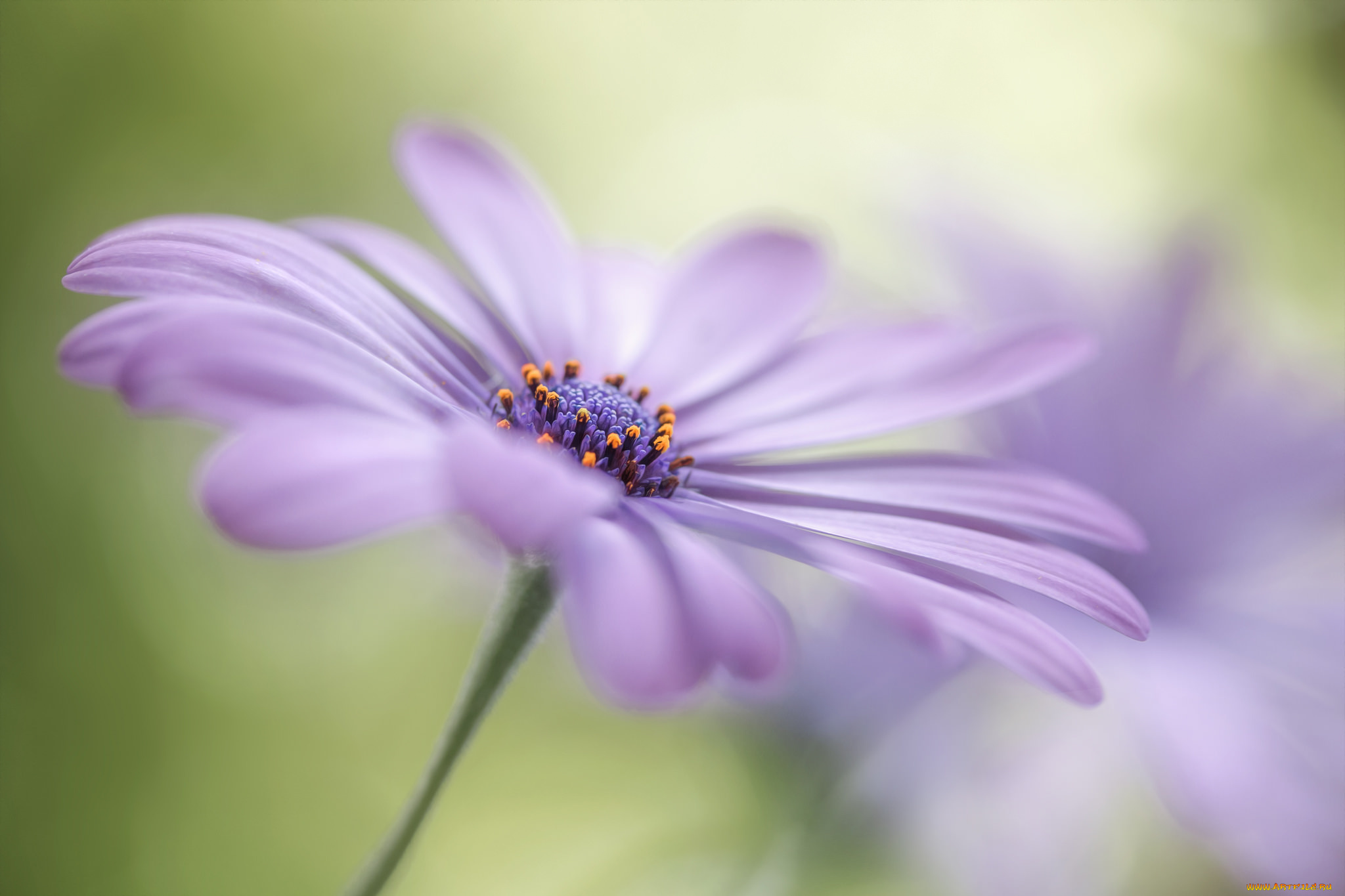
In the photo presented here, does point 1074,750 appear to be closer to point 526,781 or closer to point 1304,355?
point 1304,355

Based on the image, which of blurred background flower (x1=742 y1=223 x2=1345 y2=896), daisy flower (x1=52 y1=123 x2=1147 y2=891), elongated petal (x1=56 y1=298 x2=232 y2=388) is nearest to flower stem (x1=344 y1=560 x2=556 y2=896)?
daisy flower (x1=52 y1=123 x2=1147 y2=891)

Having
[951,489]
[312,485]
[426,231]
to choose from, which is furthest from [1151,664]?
[426,231]

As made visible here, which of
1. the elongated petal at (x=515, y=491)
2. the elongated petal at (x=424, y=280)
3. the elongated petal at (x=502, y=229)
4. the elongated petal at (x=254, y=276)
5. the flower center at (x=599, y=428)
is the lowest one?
the elongated petal at (x=515, y=491)

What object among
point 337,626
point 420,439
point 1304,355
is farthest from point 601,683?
point 337,626

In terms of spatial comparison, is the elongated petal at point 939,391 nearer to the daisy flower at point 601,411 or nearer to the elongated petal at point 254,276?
the daisy flower at point 601,411

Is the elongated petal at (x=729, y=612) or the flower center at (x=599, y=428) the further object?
the flower center at (x=599, y=428)

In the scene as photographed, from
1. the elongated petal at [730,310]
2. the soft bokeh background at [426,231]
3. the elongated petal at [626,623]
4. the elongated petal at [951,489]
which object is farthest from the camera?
the soft bokeh background at [426,231]

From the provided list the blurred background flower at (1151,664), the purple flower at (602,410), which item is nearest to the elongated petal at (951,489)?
the purple flower at (602,410)

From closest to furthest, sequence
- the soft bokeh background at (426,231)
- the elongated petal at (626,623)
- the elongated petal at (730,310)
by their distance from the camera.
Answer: the elongated petal at (626,623), the elongated petal at (730,310), the soft bokeh background at (426,231)
